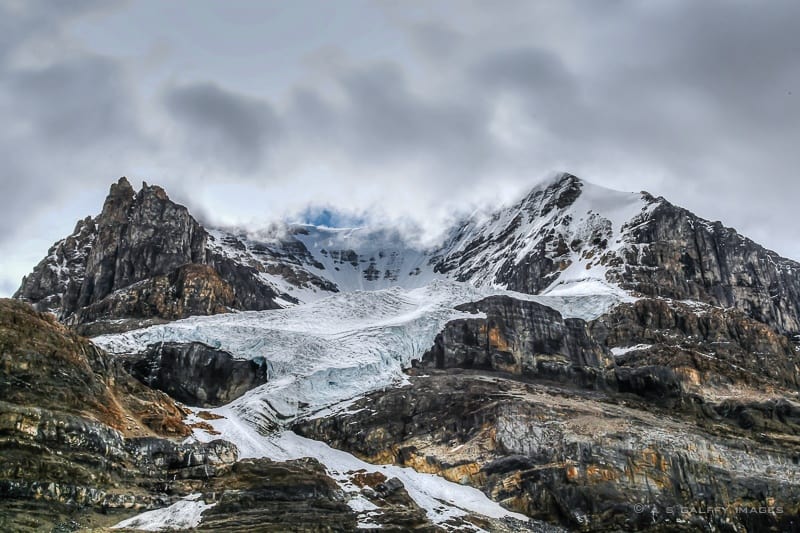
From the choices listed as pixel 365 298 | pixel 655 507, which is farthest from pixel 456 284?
pixel 655 507

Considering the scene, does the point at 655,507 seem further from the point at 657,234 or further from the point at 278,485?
the point at 657,234

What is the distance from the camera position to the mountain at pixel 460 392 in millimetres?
67938

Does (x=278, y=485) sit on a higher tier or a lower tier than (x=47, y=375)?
lower

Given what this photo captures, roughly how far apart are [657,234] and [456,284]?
55.0 meters

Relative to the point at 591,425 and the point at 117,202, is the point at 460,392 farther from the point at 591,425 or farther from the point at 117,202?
the point at 117,202

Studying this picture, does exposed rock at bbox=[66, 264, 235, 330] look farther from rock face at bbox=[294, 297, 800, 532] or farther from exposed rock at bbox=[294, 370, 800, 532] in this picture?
exposed rock at bbox=[294, 370, 800, 532]

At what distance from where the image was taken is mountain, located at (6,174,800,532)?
67938mm

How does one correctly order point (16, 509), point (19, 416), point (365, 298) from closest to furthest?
1. point (16, 509)
2. point (19, 416)
3. point (365, 298)

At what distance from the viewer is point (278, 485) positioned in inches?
2552

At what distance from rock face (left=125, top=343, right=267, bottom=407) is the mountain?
0.69 feet

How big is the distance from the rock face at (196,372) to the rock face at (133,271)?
26.7 m

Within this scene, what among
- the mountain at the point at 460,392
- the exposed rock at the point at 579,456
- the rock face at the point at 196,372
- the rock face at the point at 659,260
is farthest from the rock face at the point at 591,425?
the rock face at the point at 659,260

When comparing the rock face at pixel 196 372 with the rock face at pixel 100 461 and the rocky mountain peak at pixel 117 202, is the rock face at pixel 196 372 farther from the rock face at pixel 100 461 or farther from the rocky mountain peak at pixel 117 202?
the rocky mountain peak at pixel 117 202

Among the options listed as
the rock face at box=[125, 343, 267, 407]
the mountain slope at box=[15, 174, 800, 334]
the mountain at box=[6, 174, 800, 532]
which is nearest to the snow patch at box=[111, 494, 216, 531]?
the mountain at box=[6, 174, 800, 532]
